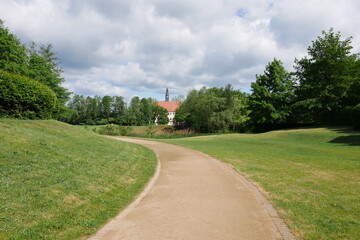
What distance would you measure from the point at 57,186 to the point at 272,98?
45814 mm

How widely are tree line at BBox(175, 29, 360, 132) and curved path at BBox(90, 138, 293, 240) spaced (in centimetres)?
3221

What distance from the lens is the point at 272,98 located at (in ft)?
150

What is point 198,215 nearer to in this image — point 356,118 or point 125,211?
point 125,211

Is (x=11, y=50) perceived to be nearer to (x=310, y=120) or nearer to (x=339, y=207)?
(x=339, y=207)

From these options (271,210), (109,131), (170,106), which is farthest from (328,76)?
(170,106)

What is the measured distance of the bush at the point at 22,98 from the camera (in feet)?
37.2

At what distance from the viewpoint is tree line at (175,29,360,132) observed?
39.3 meters

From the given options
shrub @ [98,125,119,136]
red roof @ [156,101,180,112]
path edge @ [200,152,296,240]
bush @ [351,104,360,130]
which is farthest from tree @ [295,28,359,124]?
red roof @ [156,101,180,112]

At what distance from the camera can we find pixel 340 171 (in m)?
9.55

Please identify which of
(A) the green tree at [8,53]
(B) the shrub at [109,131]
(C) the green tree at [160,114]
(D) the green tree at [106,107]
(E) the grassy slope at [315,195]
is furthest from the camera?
(D) the green tree at [106,107]

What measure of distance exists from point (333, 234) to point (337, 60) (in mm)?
45859

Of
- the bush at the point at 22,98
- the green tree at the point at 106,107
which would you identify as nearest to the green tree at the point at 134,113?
the green tree at the point at 106,107

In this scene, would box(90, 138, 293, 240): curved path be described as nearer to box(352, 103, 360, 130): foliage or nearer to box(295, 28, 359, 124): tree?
box(352, 103, 360, 130): foliage

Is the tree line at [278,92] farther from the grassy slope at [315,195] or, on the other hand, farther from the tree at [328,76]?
Answer: the grassy slope at [315,195]
